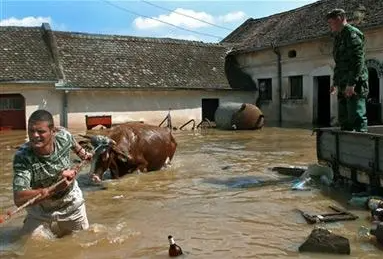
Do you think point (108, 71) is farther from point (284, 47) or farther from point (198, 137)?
point (284, 47)

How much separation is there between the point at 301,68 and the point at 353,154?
1815cm

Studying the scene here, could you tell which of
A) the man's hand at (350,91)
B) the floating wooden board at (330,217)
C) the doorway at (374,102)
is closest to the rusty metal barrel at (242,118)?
the doorway at (374,102)

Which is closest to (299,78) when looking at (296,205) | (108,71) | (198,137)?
(198,137)

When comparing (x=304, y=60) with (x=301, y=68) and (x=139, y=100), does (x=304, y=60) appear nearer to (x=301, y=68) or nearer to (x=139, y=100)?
(x=301, y=68)

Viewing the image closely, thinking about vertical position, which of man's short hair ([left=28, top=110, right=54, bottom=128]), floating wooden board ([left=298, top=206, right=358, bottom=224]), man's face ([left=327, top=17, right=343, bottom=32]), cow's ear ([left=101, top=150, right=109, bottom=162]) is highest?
man's face ([left=327, top=17, right=343, bottom=32])

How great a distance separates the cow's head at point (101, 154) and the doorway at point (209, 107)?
19015 mm

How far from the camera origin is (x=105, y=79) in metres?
25.2

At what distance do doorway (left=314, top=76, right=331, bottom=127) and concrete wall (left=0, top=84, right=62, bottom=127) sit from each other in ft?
41.6

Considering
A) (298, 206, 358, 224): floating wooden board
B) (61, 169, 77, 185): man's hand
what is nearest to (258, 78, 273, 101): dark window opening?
(298, 206, 358, 224): floating wooden board

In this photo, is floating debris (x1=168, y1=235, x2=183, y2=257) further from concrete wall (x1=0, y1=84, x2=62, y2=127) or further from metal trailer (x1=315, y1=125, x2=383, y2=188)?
concrete wall (x1=0, y1=84, x2=62, y2=127)

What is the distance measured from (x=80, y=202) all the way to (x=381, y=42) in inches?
715

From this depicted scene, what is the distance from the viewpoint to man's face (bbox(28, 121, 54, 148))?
4906 mm

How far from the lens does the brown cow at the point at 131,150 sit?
30.6 ft

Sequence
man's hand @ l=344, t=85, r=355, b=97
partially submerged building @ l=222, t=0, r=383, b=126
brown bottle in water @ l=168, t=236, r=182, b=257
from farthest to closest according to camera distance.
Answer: partially submerged building @ l=222, t=0, r=383, b=126, man's hand @ l=344, t=85, r=355, b=97, brown bottle in water @ l=168, t=236, r=182, b=257
